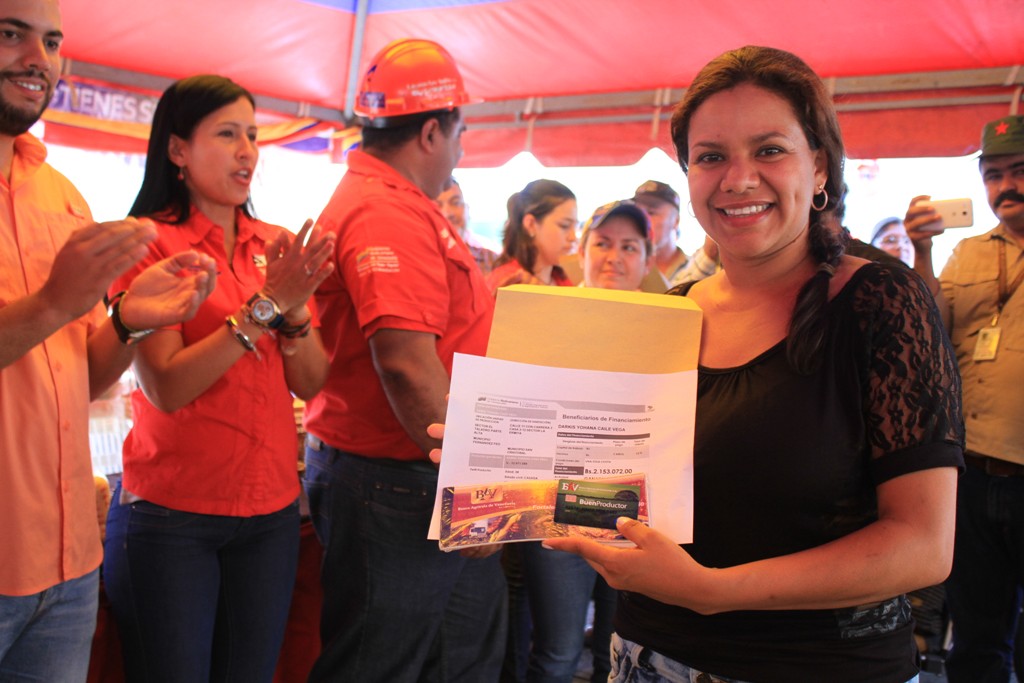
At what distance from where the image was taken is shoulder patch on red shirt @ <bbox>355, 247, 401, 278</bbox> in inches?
75.2

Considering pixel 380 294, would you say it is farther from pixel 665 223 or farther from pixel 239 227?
pixel 665 223

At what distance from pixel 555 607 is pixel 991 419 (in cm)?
162

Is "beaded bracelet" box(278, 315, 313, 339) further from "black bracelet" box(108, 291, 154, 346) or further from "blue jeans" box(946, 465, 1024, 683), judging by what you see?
"blue jeans" box(946, 465, 1024, 683)

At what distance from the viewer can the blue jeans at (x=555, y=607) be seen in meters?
2.60

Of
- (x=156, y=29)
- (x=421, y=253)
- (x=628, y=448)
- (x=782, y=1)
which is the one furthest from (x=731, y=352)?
(x=156, y=29)

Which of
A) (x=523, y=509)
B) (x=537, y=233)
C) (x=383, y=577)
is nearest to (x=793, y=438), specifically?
(x=523, y=509)

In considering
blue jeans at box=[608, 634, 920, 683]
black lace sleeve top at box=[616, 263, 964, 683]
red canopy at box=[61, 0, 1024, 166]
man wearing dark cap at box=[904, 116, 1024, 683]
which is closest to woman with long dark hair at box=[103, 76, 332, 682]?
blue jeans at box=[608, 634, 920, 683]

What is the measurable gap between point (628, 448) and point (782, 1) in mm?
3738

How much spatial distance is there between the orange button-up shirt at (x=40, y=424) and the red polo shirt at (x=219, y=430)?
0.23m

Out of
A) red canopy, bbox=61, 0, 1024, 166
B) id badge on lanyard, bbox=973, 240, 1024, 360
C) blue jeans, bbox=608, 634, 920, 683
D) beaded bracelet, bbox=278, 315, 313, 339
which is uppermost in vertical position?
red canopy, bbox=61, 0, 1024, 166

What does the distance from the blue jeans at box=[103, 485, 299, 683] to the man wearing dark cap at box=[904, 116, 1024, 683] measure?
7.23 feet

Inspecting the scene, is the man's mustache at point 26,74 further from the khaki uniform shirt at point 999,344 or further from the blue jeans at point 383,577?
the khaki uniform shirt at point 999,344

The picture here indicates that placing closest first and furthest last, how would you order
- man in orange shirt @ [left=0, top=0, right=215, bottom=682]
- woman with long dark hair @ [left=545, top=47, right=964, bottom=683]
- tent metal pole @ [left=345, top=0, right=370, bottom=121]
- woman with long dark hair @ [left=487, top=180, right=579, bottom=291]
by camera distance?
woman with long dark hair @ [left=545, top=47, right=964, bottom=683] → man in orange shirt @ [left=0, top=0, right=215, bottom=682] → woman with long dark hair @ [left=487, top=180, right=579, bottom=291] → tent metal pole @ [left=345, top=0, right=370, bottom=121]

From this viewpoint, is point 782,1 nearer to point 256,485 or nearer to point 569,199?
point 569,199
